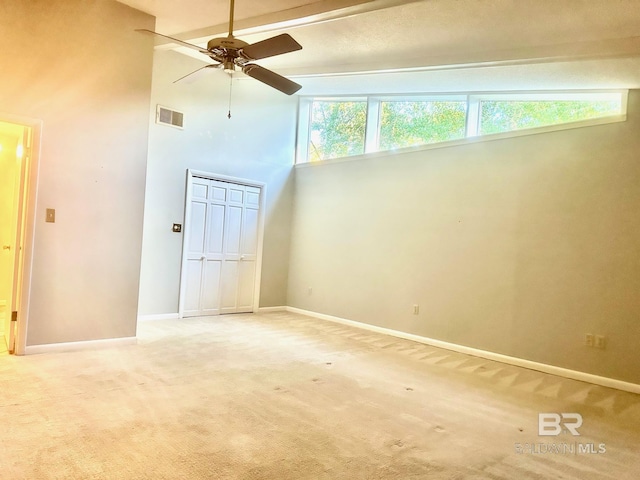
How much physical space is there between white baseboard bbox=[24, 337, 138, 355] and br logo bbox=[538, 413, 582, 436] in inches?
149

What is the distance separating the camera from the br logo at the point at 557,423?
9.22 feet

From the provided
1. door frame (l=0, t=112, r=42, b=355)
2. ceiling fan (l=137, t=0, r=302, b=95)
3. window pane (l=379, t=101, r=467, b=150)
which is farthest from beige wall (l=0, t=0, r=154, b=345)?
window pane (l=379, t=101, r=467, b=150)

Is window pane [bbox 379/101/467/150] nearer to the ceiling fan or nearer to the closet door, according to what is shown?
the closet door

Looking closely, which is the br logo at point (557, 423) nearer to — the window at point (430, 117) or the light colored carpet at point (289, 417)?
the light colored carpet at point (289, 417)

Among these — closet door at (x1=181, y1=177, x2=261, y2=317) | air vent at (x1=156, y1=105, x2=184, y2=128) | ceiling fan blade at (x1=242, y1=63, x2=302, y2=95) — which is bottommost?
closet door at (x1=181, y1=177, x2=261, y2=317)

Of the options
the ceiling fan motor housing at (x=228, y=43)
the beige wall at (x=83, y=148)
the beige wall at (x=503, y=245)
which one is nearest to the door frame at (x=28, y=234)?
the beige wall at (x=83, y=148)

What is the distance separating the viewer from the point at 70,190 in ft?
12.8

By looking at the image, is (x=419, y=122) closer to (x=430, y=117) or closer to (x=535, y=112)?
(x=430, y=117)

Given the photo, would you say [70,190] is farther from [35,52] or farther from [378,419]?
[378,419]

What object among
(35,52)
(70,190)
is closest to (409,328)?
(70,190)

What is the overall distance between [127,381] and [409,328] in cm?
352

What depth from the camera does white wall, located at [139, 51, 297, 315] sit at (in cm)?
559

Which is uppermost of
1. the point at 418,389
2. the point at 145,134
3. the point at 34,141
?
the point at 145,134

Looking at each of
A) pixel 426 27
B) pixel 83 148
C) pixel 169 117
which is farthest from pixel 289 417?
pixel 169 117
